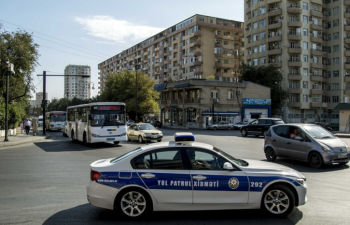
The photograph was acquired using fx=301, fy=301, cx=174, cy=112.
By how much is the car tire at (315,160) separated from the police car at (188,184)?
19.7 feet

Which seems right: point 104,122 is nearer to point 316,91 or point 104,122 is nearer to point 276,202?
point 276,202

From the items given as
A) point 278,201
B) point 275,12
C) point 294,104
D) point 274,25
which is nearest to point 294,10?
point 275,12

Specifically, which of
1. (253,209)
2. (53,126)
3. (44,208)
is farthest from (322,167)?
(53,126)

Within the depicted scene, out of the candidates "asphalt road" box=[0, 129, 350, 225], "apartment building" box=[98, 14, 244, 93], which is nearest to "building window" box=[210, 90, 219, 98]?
"apartment building" box=[98, 14, 244, 93]

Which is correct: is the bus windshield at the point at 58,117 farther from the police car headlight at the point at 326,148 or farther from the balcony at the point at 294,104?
the balcony at the point at 294,104

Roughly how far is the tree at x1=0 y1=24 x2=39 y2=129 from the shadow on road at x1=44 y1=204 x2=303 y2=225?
25286 millimetres

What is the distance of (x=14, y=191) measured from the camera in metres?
7.64

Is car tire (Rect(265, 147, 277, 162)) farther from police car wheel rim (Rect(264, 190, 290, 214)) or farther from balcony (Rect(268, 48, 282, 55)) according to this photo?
balcony (Rect(268, 48, 282, 55))

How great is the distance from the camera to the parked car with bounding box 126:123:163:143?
2191cm

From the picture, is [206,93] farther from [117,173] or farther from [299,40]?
[117,173]

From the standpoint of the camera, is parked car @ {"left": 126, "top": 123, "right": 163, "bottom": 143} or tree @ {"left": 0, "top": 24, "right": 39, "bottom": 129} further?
tree @ {"left": 0, "top": 24, "right": 39, "bottom": 129}

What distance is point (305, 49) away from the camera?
63062mm

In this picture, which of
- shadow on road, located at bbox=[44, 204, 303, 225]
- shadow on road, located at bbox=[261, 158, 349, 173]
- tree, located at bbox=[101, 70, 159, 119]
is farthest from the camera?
tree, located at bbox=[101, 70, 159, 119]

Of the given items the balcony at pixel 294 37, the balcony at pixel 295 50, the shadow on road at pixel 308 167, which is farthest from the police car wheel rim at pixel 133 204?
the balcony at pixel 294 37
